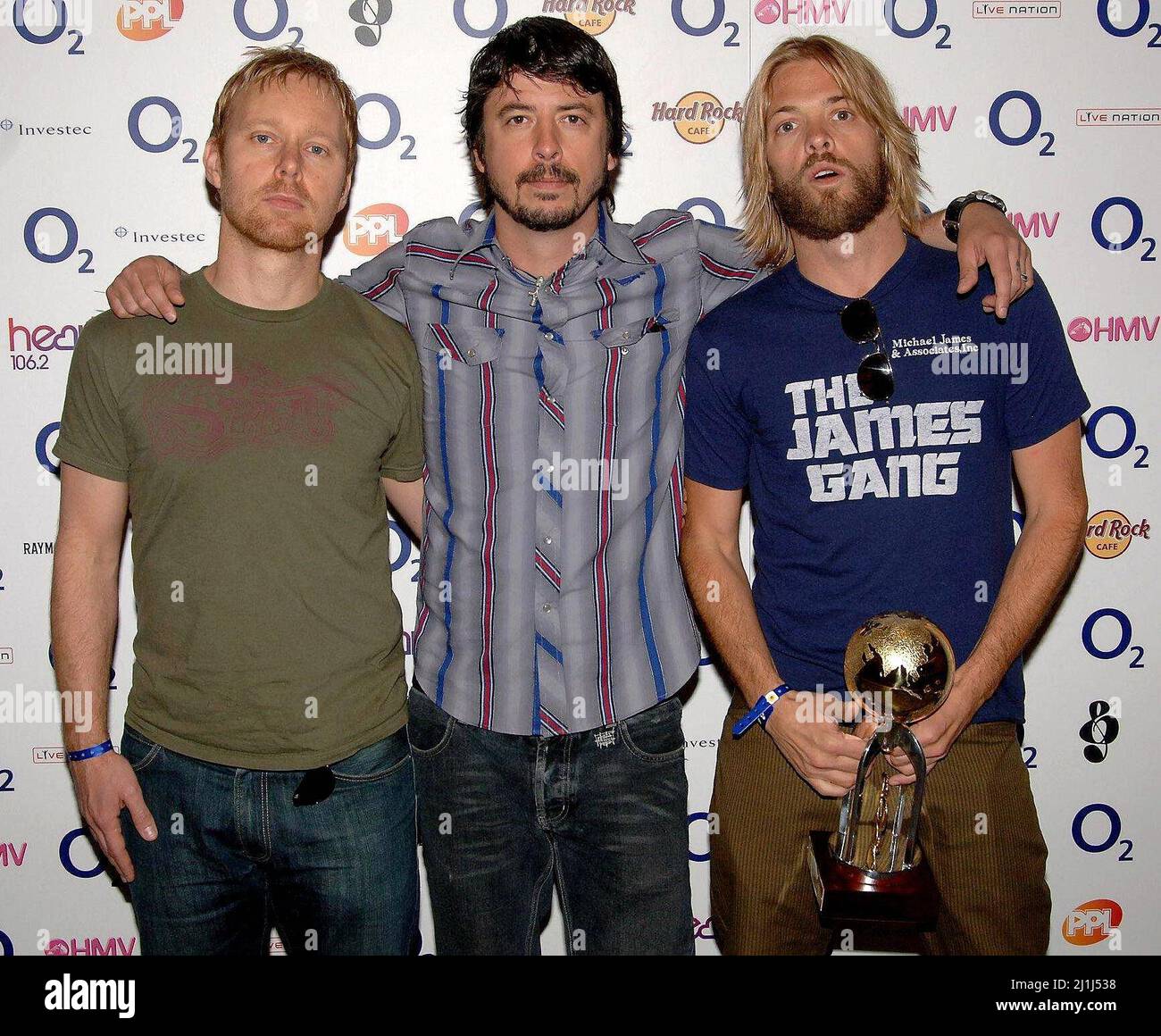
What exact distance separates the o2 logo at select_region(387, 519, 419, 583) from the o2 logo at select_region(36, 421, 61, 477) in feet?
2.88

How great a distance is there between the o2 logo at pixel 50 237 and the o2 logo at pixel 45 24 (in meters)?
0.41

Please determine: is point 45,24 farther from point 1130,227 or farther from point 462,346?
point 1130,227

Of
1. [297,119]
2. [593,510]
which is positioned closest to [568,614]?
[593,510]

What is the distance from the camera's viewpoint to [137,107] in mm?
2555

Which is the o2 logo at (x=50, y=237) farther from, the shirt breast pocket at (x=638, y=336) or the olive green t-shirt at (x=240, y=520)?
the shirt breast pocket at (x=638, y=336)

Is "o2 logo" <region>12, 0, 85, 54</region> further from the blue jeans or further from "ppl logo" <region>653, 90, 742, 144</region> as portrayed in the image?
the blue jeans

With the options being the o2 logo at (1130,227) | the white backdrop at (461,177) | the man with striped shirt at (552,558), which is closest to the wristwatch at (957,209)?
the man with striped shirt at (552,558)

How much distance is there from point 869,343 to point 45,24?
2.18 metres

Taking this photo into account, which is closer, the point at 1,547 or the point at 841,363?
the point at 841,363

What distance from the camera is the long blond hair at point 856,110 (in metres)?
2.08

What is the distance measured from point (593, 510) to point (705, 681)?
0.94m

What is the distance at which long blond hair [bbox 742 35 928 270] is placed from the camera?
2078 millimetres

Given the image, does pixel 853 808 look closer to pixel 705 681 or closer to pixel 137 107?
pixel 705 681

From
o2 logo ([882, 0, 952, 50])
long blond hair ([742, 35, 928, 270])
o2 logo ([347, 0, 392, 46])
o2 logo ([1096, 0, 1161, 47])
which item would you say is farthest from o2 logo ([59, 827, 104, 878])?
o2 logo ([1096, 0, 1161, 47])
